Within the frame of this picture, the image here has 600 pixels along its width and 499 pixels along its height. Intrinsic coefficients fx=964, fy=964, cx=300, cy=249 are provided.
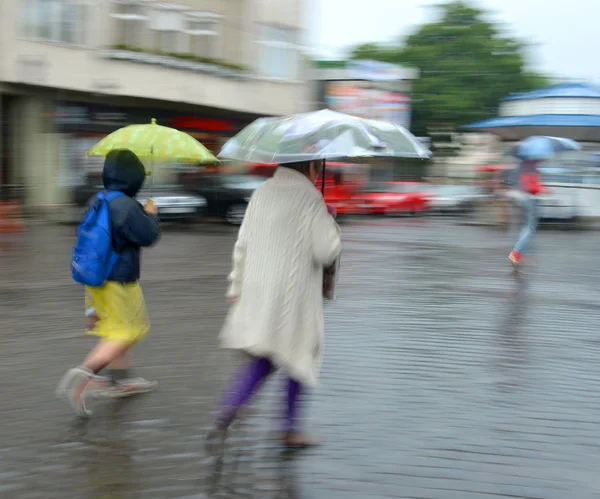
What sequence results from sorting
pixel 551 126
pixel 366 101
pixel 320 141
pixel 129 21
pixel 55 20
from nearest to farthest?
1. pixel 320 141
2. pixel 55 20
3. pixel 129 21
4. pixel 551 126
5. pixel 366 101

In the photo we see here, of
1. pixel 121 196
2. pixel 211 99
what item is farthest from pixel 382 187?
pixel 121 196

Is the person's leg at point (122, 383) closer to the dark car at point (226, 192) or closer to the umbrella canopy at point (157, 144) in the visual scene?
the umbrella canopy at point (157, 144)

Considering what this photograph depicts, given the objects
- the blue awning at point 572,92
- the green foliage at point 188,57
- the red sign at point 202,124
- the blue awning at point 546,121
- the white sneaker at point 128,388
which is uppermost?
the green foliage at point 188,57

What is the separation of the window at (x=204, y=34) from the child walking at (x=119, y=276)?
24275 millimetres

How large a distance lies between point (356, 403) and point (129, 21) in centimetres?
2358

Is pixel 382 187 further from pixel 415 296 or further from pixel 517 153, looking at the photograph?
pixel 415 296

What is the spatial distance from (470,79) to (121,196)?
4985cm

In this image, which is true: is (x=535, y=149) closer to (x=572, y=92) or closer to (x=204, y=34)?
(x=204, y=34)

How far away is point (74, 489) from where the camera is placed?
4188 millimetres

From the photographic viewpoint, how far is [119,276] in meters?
5.51

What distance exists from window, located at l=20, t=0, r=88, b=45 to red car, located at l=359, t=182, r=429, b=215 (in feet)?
30.9

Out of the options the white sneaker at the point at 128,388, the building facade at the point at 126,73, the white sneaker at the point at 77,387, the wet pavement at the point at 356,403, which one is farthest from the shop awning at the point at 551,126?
the white sneaker at the point at 77,387

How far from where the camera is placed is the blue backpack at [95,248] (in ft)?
17.6

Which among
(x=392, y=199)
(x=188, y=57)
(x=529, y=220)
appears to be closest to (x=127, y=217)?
(x=529, y=220)
